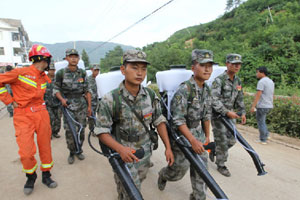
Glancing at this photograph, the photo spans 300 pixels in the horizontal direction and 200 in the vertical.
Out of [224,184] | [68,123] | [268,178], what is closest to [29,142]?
[68,123]

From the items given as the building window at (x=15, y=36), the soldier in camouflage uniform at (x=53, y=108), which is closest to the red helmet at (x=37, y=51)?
the soldier in camouflage uniform at (x=53, y=108)

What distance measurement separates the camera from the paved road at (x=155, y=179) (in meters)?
2.65

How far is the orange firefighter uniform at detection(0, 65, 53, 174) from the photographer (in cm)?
252

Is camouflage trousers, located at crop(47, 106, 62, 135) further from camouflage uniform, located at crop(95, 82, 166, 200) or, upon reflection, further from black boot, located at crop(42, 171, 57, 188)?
camouflage uniform, located at crop(95, 82, 166, 200)

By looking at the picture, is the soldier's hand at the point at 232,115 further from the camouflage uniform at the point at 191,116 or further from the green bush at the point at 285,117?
the green bush at the point at 285,117

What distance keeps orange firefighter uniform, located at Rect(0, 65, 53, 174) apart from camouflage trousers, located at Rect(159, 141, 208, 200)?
1.88m

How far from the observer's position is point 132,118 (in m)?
1.85

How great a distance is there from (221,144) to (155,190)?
4.39ft

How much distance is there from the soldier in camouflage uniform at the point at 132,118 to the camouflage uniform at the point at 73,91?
211 centimetres

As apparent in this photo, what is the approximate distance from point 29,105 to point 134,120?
1744 mm

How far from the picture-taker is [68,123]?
349cm

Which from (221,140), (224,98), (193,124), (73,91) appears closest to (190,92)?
(193,124)

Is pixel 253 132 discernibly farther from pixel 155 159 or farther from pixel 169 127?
pixel 169 127

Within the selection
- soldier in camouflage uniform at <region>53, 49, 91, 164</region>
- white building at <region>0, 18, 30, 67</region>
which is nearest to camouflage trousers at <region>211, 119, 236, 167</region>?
soldier in camouflage uniform at <region>53, 49, 91, 164</region>
